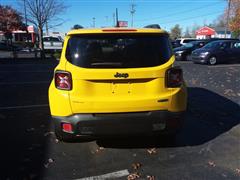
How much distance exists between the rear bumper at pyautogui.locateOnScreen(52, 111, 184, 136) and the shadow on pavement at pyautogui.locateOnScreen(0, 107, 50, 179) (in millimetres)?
722

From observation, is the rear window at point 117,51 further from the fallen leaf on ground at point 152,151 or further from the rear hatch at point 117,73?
the fallen leaf on ground at point 152,151

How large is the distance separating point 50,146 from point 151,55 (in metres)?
2.22

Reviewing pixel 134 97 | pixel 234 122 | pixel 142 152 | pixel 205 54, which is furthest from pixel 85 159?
pixel 205 54

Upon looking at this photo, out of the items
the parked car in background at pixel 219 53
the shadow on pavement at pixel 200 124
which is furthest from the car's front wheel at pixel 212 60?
the shadow on pavement at pixel 200 124

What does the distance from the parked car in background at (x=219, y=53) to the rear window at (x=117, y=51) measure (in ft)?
50.2

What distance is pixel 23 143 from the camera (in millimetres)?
4836

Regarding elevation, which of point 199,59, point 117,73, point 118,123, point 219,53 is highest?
point 117,73

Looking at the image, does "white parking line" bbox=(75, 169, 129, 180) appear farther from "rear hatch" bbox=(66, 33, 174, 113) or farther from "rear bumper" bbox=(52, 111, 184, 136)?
"rear hatch" bbox=(66, 33, 174, 113)

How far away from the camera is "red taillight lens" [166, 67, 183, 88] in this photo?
4.00m

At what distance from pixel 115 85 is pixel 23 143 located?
80.7 inches

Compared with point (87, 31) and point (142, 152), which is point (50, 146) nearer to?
point (142, 152)

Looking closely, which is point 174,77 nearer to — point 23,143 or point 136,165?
point 136,165

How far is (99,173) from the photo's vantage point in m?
3.83

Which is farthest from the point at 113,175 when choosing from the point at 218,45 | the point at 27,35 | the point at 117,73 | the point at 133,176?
Answer: the point at 27,35
